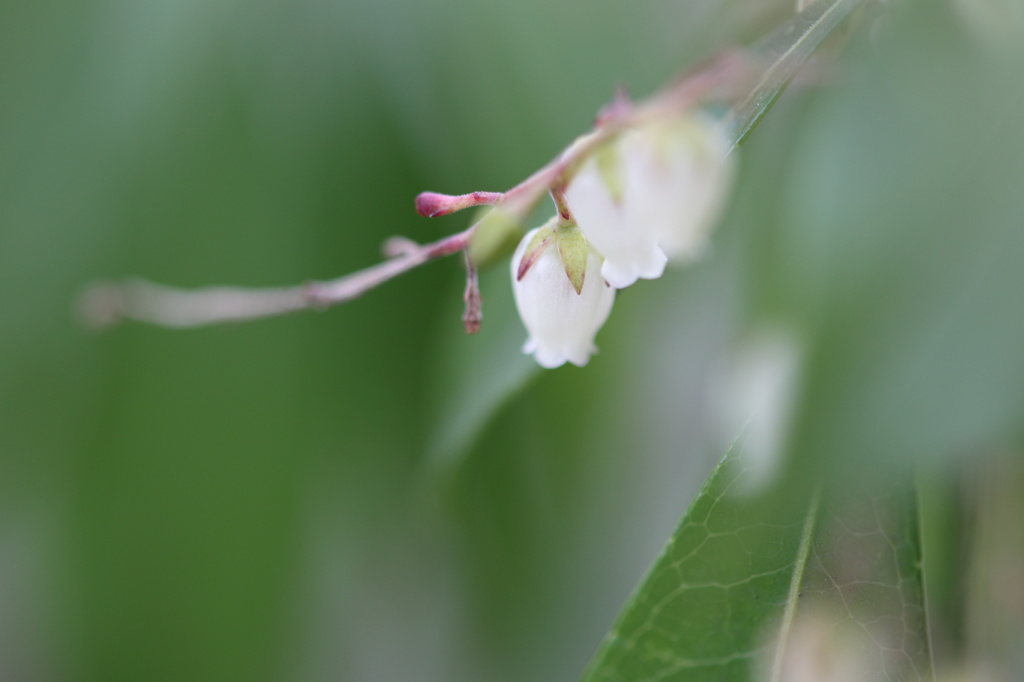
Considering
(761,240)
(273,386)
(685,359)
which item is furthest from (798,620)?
(685,359)

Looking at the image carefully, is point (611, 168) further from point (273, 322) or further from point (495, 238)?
point (273, 322)

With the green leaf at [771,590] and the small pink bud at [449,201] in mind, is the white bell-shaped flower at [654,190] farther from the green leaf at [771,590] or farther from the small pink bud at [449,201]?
the green leaf at [771,590]

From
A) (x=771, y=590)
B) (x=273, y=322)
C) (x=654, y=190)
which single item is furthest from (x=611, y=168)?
(x=273, y=322)

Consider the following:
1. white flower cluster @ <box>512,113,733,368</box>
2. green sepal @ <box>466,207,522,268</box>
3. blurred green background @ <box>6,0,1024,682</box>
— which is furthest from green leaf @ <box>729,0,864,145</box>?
blurred green background @ <box>6,0,1024,682</box>

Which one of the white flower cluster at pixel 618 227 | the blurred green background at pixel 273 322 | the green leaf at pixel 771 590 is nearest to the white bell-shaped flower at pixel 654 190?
the white flower cluster at pixel 618 227

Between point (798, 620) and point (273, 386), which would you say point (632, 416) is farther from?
point (798, 620)

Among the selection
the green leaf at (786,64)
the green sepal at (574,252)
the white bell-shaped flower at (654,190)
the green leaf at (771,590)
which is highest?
the green leaf at (786,64)
